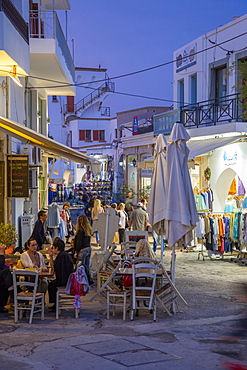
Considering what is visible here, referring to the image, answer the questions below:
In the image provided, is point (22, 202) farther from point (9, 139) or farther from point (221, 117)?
point (221, 117)

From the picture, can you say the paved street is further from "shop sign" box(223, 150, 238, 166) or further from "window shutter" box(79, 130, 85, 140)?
"window shutter" box(79, 130, 85, 140)

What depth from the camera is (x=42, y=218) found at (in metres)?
15.3

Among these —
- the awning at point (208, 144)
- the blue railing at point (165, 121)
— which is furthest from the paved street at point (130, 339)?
the blue railing at point (165, 121)

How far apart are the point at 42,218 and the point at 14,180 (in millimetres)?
1507

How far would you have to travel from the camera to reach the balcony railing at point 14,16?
11.9m

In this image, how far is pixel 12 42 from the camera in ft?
40.1

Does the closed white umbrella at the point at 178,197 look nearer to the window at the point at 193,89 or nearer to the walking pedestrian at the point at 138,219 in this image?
the walking pedestrian at the point at 138,219

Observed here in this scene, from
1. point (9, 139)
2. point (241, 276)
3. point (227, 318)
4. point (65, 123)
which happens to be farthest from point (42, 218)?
point (65, 123)

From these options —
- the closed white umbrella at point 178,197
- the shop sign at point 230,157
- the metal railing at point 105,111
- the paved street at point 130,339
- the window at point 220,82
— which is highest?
the metal railing at point 105,111

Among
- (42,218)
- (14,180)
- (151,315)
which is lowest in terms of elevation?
(151,315)

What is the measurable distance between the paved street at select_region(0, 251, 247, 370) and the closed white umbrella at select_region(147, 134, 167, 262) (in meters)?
1.67

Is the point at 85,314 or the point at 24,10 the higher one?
the point at 24,10

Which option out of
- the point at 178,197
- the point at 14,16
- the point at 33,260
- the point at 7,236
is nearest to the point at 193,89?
the point at 14,16

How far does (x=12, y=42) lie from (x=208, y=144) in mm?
8807
